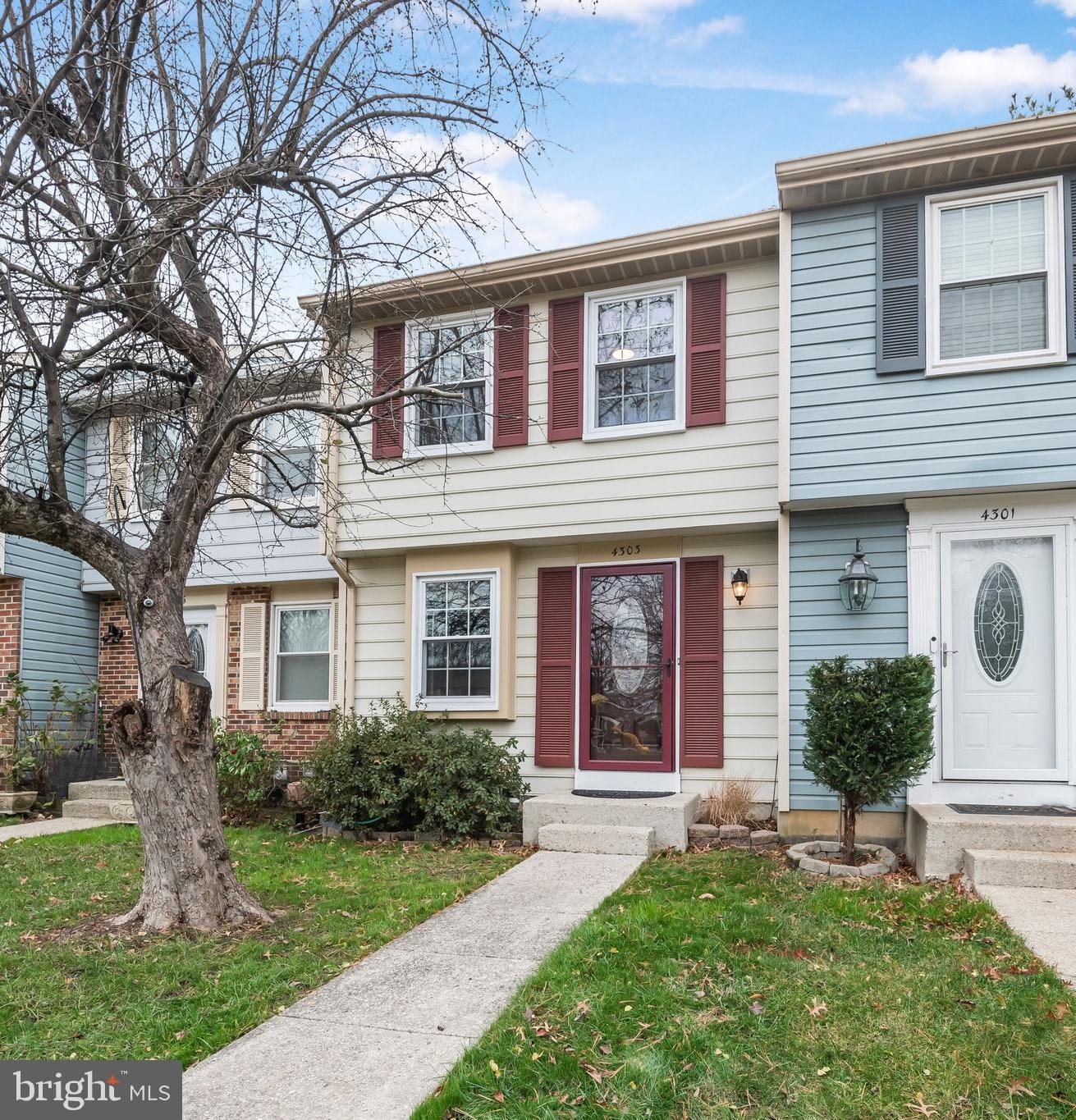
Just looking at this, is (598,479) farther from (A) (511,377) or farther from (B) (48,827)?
(B) (48,827)

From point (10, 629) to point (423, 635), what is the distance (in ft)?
17.2

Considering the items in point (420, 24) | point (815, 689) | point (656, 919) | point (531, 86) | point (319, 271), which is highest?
point (420, 24)

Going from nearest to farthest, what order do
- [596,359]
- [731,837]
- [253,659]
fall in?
[731,837] < [596,359] < [253,659]

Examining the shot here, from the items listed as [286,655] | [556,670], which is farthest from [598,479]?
[286,655]

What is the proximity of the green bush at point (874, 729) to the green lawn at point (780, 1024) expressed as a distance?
3.45 feet

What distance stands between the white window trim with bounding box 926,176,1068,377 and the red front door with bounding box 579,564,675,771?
9.53 feet

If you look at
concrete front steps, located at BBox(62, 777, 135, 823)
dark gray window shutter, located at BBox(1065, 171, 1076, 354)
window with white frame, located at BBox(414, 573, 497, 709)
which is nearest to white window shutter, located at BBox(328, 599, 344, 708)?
window with white frame, located at BBox(414, 573, 497, 709)

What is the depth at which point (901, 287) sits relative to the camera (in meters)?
6.97

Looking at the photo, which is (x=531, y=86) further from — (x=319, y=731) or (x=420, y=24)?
(x=319, y=731)

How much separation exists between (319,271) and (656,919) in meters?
4.34

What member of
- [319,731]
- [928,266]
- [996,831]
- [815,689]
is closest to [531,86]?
[928,266]

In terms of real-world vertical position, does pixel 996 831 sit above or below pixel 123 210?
below

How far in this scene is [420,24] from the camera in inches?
207

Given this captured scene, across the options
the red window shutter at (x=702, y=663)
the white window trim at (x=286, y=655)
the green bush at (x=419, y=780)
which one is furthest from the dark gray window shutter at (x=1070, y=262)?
the white window trim at (x=286, y=655)
